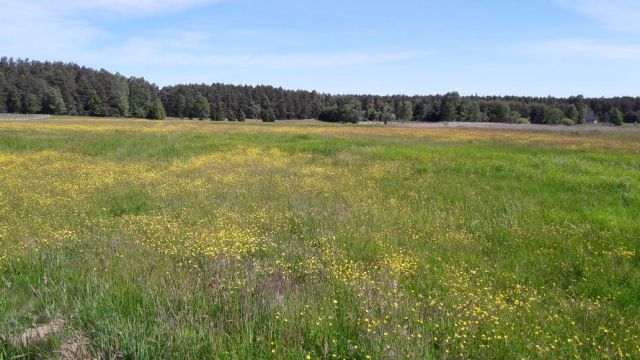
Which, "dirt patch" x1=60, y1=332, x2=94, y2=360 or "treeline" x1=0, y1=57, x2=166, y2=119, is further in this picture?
"treeline" x1=0, y1=57, x2=166, y2=119

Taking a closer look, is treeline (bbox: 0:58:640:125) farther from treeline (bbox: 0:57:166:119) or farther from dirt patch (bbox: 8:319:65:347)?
dirt patch (bbox: 8:319:65:347)

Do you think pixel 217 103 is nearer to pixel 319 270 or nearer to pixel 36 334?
pixel 319 270

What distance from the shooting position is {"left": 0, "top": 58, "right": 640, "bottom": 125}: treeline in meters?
113

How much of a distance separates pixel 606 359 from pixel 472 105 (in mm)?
144554

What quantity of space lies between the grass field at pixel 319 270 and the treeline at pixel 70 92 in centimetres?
11195

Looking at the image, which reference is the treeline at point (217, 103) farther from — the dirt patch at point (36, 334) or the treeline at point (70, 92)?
the dirt patch at point (36, 334)

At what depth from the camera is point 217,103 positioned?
13512 cm

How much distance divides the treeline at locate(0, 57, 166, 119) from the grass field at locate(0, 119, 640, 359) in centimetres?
11195

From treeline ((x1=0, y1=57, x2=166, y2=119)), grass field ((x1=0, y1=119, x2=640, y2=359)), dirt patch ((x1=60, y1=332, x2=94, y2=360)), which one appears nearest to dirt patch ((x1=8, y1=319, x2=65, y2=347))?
grass field ((x1=0, y1=119, x2=640, y2=359))

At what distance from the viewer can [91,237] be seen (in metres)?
7.03

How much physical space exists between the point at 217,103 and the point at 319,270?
136 meters

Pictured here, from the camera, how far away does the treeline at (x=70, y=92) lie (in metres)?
110

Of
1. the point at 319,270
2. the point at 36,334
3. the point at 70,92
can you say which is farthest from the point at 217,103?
the point at 36,334

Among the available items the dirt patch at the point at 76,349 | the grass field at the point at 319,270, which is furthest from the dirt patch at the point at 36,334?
the dirt patch at the point at 76,349
